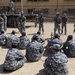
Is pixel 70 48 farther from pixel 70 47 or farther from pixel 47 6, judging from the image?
pixel 47 6

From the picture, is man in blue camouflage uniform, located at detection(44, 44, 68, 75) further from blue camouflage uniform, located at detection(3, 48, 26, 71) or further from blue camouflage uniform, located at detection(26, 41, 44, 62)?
blue camouflage uniform, located at detection(26, 41, 44, 62)

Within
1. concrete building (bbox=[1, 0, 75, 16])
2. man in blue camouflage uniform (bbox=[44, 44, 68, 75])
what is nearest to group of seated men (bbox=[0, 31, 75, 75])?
man in blue camouflage uniform (bbox=[44, 44, 68, 75])

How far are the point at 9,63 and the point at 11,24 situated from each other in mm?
15708

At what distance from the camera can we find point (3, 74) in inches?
456

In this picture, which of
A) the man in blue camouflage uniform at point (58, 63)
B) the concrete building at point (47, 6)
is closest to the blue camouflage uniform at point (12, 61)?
the man in blue camouflage uniform at point (58, 63)

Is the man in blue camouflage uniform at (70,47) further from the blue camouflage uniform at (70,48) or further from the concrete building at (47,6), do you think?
the concrete building at (47,6)

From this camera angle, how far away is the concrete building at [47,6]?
3869cm

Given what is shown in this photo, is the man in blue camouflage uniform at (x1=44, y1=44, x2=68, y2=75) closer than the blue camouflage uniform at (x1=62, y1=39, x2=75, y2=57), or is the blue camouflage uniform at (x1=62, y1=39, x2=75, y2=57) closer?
the man in blue camouflage uniform at (x1=44, y1=44, x2=68, y2=75)

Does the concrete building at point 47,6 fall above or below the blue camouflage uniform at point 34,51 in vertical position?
above

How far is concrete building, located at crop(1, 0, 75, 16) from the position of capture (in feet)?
127

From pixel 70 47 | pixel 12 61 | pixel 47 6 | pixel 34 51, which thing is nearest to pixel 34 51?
pixel 34 51

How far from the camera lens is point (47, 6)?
39.2m

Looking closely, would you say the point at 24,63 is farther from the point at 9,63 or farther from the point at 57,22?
the point at 57,22

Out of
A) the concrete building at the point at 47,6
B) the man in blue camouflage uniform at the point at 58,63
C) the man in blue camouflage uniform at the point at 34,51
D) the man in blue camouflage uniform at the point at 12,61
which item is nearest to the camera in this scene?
the man in blue camouflage uniform at the point at 58,63
